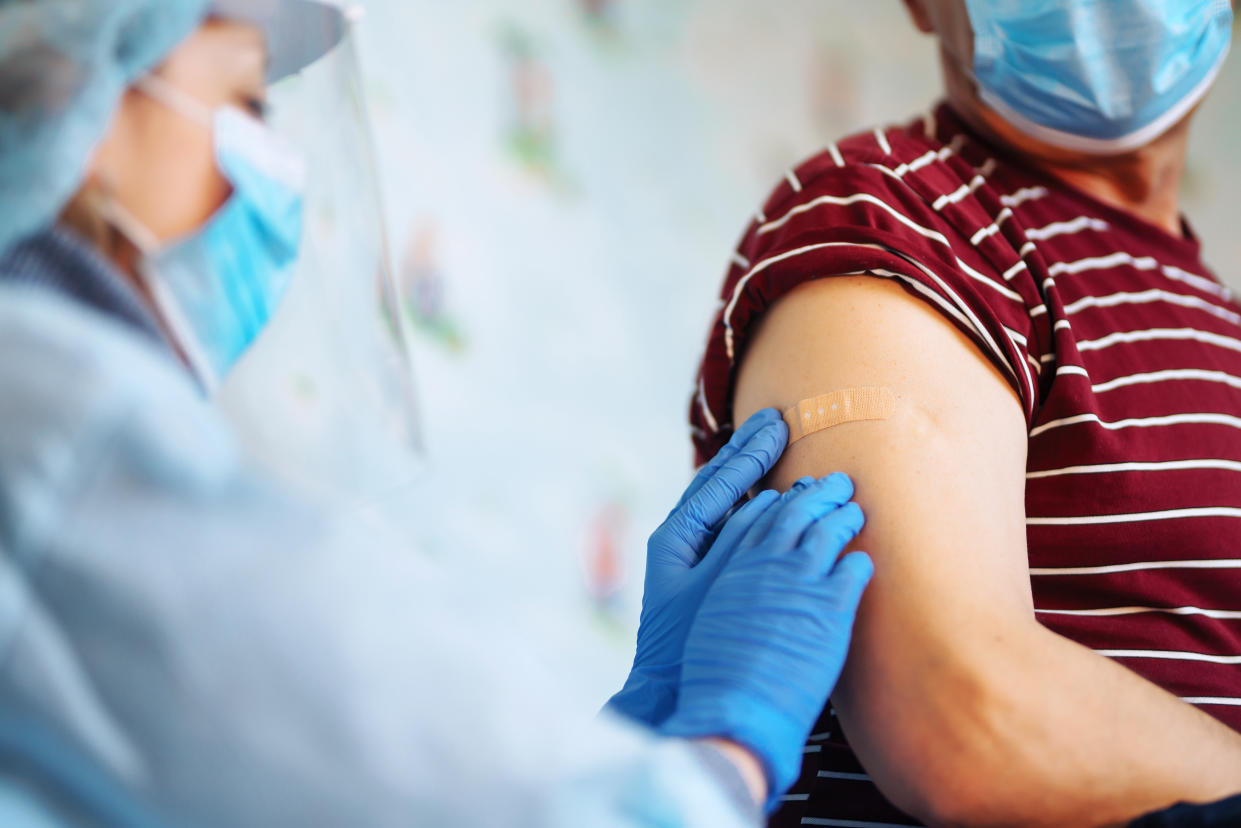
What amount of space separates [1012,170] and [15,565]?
3.23ft

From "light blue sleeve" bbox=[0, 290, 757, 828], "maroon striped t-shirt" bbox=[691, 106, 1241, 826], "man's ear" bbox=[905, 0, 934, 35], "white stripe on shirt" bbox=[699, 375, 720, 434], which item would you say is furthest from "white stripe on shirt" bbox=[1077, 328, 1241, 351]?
"light blue sleeve" bbox=[0, 290, 757, 828]

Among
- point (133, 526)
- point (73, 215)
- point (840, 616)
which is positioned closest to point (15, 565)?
point (133, 526)

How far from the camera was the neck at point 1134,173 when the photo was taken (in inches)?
40.4

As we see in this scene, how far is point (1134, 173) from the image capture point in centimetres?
106

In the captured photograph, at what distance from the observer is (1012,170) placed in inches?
39.0

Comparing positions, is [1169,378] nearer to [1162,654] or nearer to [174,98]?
[1162,654]

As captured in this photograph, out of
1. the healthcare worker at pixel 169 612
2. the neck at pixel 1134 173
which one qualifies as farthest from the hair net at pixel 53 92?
the neck at pixel 1134 173

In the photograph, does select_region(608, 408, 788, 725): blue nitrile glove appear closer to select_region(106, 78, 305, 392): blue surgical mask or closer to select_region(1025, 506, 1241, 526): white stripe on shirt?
select_region(1025, 506, 1241, 526): white stripe on shirt

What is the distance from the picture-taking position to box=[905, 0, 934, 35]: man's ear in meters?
1.08

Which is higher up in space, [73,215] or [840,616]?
[73,215]

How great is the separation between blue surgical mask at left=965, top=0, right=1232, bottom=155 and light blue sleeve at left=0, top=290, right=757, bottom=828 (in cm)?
85

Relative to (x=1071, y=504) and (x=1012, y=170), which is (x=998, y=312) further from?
(x=1012, y=170)

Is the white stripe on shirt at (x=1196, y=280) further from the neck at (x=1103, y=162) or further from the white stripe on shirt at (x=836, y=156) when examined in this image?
the white stripe on shirt at (x=836, y=156)

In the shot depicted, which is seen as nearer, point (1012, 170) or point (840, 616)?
point (840, 616)
